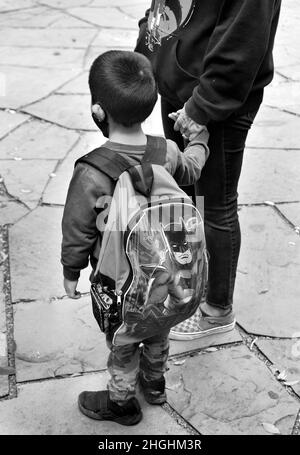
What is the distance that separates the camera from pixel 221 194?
2.50 m

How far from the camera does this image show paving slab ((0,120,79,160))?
14.0 ft

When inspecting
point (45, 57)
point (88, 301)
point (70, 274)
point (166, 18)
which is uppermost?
point (166, 18)

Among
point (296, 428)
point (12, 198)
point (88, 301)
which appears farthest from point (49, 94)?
point (296, 428)

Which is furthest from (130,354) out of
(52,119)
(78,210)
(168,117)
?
(52,119)

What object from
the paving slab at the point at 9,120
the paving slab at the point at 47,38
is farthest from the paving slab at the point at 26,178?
the paving slab at the point at 47,38

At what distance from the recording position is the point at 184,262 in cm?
203

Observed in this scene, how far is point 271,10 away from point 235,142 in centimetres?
47

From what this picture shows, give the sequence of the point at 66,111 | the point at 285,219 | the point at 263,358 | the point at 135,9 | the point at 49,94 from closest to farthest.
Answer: the point at 263,358 → the point at 285,219 → the point at 66,111 → the point at 49,94 → the point at 135,9

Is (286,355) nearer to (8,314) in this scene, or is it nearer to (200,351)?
(200,351)

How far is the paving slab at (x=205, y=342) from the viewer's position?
272cm

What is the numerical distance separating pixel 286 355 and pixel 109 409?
0.78 m

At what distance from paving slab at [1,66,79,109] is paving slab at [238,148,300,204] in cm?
178

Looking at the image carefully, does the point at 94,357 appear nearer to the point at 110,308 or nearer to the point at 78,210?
the point at 110,308

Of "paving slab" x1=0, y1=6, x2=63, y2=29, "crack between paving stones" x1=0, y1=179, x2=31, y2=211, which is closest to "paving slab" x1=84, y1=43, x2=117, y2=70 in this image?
"paving slab" x1=0, y1=6, x2=63, y2=29
